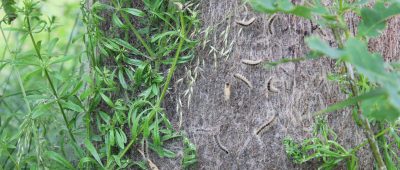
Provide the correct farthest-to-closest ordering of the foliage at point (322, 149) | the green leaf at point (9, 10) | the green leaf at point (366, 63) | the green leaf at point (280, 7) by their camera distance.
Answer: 1. the green leaf at point (9, 10)
2. the foliage at point (322, 149)
3. the green leaf at point (280, 7)
4. the green leaf at point (366, 63)

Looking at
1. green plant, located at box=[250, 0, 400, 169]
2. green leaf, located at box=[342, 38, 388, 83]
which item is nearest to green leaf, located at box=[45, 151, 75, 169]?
green plant, located at box=[250, 0, 400, 169]

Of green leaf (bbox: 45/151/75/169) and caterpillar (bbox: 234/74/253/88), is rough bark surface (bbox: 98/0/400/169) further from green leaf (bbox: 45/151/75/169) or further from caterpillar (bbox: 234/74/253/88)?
green leaf (bbox: 45/151/75/169)

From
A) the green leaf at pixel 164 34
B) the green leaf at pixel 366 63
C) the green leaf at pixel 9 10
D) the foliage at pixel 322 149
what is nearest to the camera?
the green leaf at pixel 366 63

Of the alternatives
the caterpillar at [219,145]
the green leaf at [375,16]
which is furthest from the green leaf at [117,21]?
the green leaf at [375,16]

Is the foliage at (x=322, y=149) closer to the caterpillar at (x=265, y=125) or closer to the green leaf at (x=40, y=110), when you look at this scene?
the caterpillar at (x=265, y=125)

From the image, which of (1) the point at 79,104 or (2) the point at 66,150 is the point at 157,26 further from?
(2) the point at 66,150

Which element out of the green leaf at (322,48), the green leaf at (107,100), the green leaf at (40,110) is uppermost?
the green leaf at (322,48)
